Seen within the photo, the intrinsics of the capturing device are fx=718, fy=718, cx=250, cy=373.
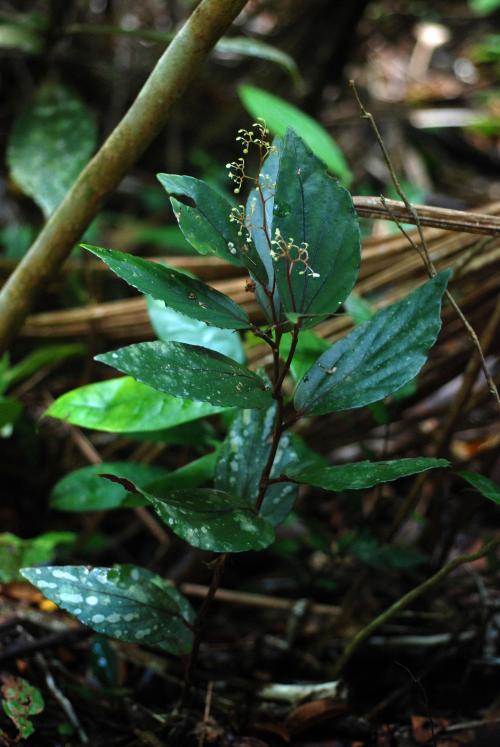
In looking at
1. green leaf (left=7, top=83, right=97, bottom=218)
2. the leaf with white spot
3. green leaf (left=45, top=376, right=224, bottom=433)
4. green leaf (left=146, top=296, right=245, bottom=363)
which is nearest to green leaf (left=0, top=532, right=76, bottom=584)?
green leaf (left=45, top=376, right=224, bottom=433)

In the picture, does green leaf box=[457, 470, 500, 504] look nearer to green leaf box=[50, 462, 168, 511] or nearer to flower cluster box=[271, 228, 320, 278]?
flower cluster box=[271, 228, 320, 278]

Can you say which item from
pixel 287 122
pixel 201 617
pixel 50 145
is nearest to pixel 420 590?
pixel 201 617

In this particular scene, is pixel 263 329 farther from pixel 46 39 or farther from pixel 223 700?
pixel 46 39

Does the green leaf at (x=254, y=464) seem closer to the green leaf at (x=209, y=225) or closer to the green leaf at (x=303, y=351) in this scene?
the green leaf at (x=303, y=351)

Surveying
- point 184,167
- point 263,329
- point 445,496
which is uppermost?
point 184,167

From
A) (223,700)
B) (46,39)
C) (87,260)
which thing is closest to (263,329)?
(223,700)

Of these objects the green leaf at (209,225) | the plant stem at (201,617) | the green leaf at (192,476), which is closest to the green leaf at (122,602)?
the plant stem at (201,617)
